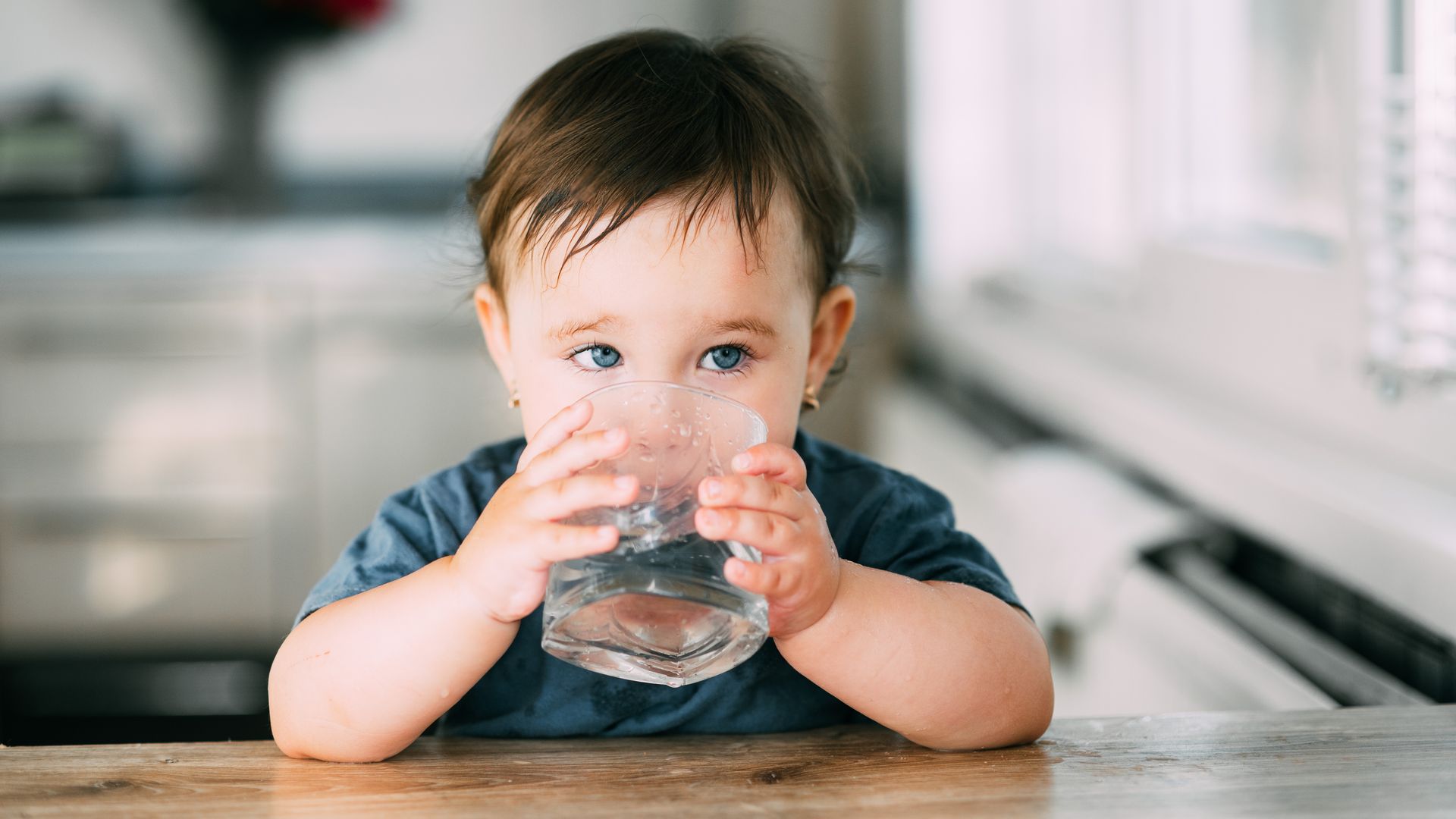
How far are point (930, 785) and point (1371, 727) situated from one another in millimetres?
234

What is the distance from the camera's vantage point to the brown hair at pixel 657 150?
0.77 m

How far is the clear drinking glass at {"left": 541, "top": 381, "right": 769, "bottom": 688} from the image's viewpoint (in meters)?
0.60

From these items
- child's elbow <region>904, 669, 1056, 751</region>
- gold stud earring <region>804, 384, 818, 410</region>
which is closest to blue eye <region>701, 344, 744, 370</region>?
gold stud earring <region>804, 384, 818, 410</region>

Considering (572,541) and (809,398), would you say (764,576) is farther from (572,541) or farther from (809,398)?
(809,398)

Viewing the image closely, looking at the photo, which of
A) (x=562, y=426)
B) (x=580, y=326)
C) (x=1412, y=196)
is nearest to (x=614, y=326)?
(x=580, y=326)

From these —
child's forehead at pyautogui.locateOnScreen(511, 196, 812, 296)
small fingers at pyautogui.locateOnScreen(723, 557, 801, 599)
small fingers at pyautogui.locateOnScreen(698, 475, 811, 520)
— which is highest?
child's forehead at pyautogui.locateOnScreen(511, 196, 812, 296)

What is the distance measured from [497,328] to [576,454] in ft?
1.12

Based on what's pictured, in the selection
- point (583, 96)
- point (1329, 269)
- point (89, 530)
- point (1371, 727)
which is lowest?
point (89, 530)

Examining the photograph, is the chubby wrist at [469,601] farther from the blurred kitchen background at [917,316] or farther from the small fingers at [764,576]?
the blurred kitchen background at [917,316]

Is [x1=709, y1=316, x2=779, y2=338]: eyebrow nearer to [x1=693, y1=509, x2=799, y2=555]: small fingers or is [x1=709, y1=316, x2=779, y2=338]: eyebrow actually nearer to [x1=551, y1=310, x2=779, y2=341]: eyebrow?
[x1=551, y1=310, x2=779, y2=341]: eyebrow

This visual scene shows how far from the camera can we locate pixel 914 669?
0.69 m

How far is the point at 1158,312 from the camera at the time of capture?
1615 millimetres

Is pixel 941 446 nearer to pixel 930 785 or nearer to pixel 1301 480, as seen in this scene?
pixel 1301 480

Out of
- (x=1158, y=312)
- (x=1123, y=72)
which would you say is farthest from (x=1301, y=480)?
(x=1123, y=72)
